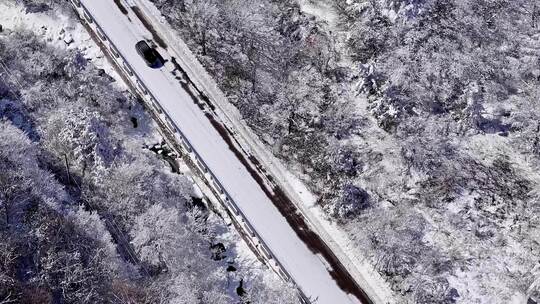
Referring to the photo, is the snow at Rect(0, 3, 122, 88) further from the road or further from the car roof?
the car roof

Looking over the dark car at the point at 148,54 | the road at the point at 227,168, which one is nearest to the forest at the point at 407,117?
the road at the point at 227,168

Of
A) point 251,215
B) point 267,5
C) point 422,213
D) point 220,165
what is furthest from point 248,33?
point 422,213

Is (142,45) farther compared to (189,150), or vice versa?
(142,45)

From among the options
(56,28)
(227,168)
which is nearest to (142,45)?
(56,28)

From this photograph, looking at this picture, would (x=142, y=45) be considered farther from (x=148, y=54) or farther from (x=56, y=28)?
(x=56, y=28)

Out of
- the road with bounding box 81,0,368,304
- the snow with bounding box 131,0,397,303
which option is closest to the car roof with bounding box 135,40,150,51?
the road with bounding box 81,0,368,304

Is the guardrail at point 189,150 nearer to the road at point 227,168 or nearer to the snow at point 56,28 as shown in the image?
the road at point 227,168

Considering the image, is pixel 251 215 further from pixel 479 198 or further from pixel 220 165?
pixel 479 198
